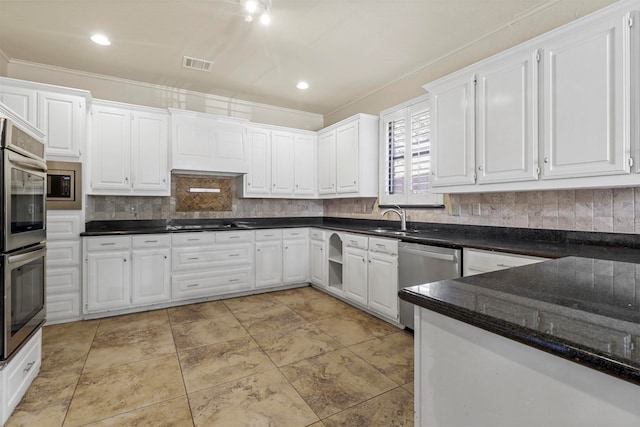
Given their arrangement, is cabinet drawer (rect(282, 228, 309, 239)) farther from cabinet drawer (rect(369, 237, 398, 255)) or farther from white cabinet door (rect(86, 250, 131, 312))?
white cabinet door (rect(86, 250, 131, 312))

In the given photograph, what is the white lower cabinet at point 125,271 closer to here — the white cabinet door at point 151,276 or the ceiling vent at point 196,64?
the white cabinet door at point 151,276

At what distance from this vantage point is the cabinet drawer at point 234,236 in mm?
3992

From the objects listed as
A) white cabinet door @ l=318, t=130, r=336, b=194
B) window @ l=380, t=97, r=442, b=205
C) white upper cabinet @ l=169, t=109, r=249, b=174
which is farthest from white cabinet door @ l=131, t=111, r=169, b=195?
window @ l=380, t=97, r=442, b=205

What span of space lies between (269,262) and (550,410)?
3.84 meters

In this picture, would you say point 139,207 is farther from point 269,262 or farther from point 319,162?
point 319,162

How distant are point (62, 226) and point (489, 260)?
3917 millimetres

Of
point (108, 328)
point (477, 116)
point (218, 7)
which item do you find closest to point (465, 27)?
point (477, 116)

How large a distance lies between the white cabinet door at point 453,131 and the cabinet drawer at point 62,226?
363cm

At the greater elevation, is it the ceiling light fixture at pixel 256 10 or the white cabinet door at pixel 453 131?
the ceiling light fixture at pixel 256 10

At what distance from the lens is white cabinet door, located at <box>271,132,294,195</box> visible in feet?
15.4

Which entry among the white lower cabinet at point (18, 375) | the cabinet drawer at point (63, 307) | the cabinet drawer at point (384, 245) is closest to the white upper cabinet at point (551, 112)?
the cabinet drawer at point (384, 245)

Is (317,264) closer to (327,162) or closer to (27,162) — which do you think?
(327,162)

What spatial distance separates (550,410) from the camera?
0.66m

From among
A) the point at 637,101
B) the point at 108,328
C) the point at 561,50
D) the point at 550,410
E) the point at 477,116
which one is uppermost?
the point at 561,50
